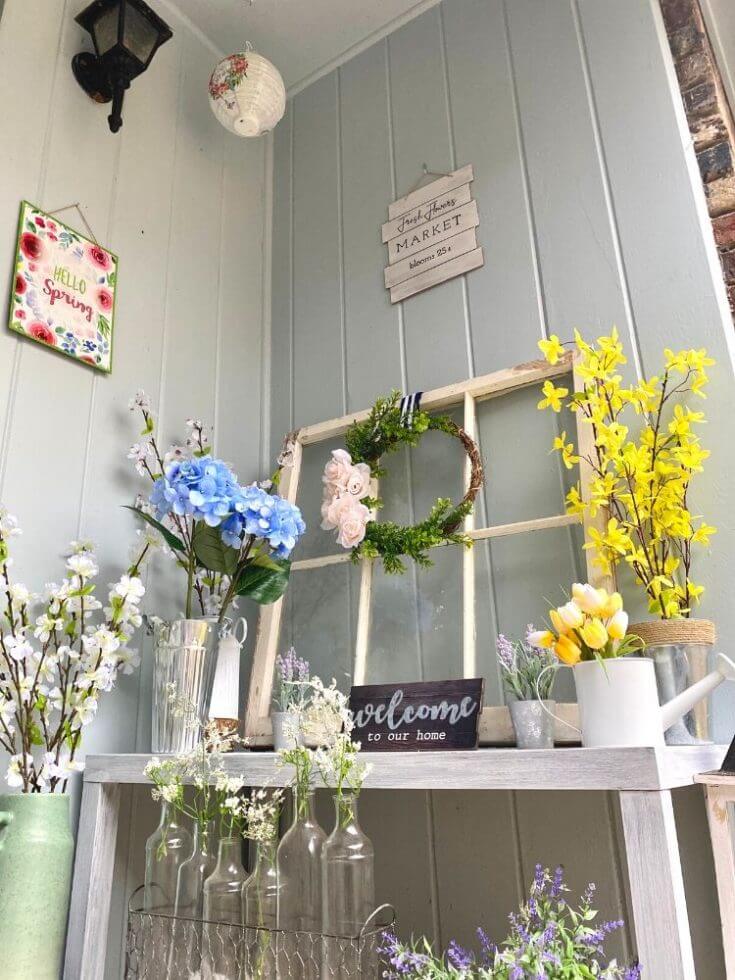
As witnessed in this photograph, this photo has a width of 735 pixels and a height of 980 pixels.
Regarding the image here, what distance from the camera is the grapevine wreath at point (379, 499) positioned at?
4.64ft

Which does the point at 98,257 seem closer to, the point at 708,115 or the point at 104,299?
the point at 104,299

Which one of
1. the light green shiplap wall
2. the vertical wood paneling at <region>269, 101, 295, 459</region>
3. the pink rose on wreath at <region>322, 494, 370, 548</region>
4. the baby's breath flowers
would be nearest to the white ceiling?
the light green shiplap wall

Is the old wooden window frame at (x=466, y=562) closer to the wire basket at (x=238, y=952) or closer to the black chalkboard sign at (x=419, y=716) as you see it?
the black chalkboard sign at (x=419, y=716)

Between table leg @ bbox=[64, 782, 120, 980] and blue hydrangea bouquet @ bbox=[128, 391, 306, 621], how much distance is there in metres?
0.34

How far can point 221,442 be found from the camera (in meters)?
1.80

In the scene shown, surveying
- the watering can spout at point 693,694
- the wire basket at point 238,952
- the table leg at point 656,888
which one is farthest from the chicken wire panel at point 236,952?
the watering can spout at point 693,694

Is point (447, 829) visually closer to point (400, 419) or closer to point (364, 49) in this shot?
point (400, 419)

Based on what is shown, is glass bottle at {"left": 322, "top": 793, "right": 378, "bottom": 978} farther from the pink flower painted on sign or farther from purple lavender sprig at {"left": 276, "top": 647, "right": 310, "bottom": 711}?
the pink flower painted on sign

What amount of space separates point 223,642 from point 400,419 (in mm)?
569

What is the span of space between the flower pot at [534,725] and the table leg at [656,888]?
0.27 metres

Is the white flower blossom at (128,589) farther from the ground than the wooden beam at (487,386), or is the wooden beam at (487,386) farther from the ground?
the wooden beam at (487,386)

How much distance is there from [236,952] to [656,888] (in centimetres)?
56

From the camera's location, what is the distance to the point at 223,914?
1.05 meters

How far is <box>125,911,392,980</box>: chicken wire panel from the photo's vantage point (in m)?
0.93
